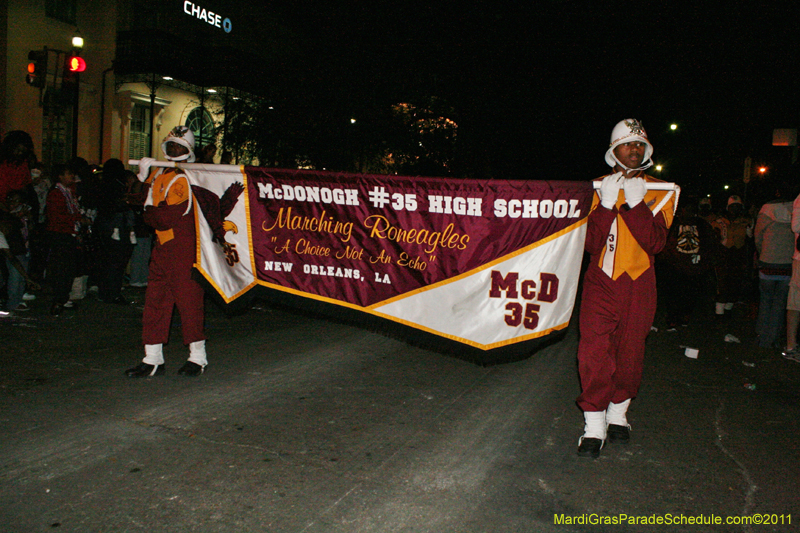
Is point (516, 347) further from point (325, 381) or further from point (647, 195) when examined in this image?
point (325, 381)

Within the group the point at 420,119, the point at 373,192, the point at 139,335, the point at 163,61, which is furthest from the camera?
→ the point at 163,61

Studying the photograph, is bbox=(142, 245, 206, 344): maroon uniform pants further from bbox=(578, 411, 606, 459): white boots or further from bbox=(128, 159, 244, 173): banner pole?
bbox=(578, 411, 606, 459): white boots

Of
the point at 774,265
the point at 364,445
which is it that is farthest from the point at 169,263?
the point at 774,265

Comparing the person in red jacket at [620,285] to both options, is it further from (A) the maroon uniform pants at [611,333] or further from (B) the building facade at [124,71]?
(B) the building facade at [124,71]

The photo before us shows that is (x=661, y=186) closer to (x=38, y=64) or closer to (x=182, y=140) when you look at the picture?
(x=182, y=140)

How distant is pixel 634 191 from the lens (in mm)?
4094

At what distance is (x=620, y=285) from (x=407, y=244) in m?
1.76

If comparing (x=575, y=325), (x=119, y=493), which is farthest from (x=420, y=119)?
(x=119, y=493)

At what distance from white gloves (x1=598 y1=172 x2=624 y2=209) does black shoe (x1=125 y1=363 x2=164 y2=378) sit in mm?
3965

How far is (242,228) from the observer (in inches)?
226

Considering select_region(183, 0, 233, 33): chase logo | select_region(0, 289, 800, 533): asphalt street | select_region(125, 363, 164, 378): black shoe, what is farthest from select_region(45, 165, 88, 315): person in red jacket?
select_region(183, 0, 233, 33): chase logo

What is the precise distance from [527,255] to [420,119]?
1349cm

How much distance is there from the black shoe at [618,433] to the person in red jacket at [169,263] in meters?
3.51

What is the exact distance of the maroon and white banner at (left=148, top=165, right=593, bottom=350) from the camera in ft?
15.9
